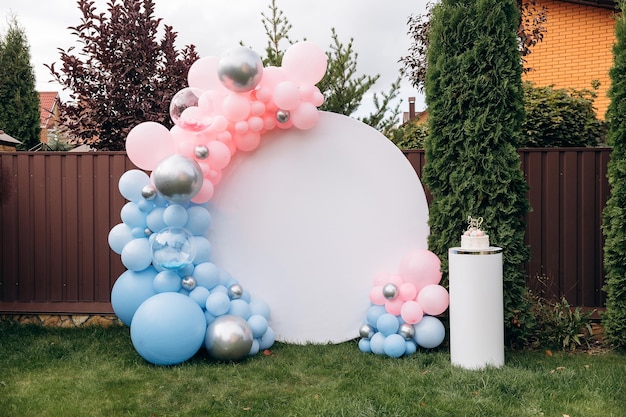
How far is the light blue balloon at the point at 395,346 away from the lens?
14.5ft

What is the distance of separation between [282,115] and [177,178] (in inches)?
42.1

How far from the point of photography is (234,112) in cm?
456

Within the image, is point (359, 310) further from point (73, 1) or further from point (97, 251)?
point (73, 1)

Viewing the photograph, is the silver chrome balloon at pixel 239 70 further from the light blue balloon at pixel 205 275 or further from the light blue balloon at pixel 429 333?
the light blue balloon at pixel 429 333

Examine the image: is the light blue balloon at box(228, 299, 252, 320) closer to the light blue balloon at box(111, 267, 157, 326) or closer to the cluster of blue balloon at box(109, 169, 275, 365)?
the cluster of blue balloon at box(109, 169, 275, 365)

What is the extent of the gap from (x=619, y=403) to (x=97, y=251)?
4.70m

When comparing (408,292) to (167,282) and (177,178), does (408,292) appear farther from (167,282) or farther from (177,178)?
(177,178)

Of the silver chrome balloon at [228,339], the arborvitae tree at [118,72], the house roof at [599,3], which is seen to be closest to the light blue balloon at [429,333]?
the silver chrome balloon at [228,339]

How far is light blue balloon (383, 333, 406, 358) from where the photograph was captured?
4426 mm

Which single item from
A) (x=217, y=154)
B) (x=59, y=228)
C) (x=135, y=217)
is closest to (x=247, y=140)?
(x=217, y=154)

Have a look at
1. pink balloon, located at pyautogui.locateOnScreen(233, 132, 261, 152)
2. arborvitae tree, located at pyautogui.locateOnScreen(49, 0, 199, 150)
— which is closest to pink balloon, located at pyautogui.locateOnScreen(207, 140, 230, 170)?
pink balloon, located at pyautogui.locateOnScreen(233, 132, 261, 152)

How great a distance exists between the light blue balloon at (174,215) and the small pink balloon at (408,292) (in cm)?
184

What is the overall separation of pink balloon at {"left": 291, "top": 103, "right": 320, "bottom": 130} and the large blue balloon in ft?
5.64

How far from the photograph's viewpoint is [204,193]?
4.63 m
